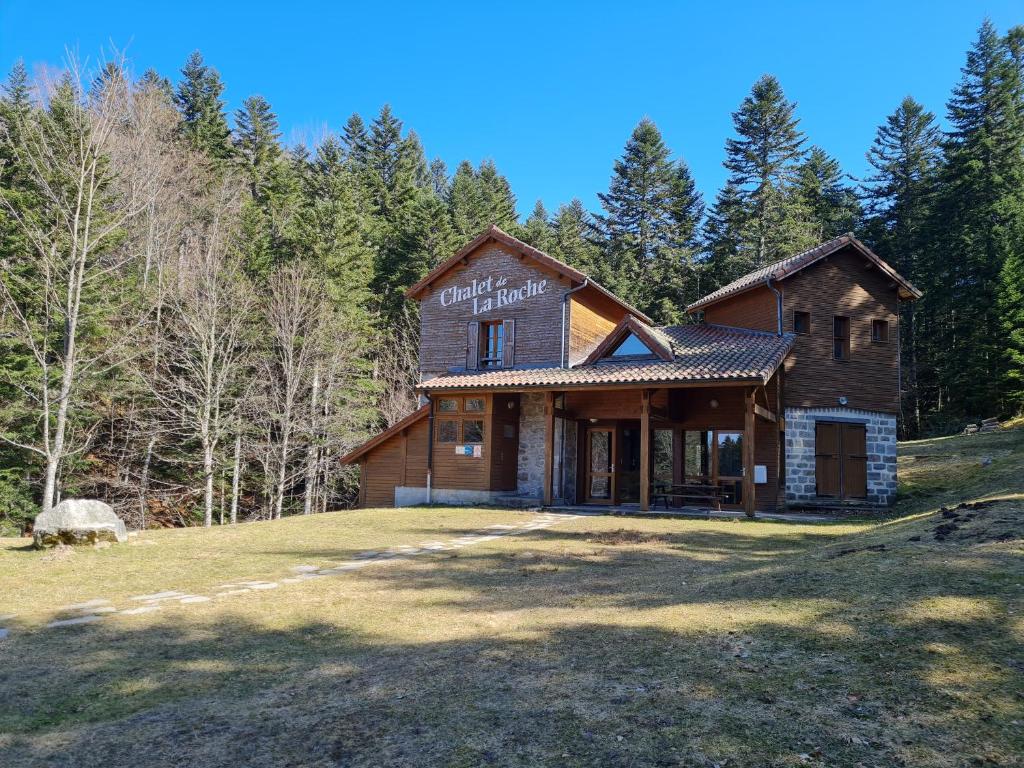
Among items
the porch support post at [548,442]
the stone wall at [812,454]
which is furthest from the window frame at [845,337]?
the porch support post at [548,442]

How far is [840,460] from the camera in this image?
18141 mm

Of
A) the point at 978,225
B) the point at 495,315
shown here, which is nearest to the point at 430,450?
the point at 495,315

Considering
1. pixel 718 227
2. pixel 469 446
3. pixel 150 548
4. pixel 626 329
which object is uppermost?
pixel 718 227

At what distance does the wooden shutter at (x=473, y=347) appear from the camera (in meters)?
20.8

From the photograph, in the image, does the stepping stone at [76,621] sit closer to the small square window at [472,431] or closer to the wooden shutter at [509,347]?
the small square window at [472,431]

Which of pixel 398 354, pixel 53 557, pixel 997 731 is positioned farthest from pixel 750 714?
pixel 398 354

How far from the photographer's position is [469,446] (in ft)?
62.1

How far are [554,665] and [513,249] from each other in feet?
57.0

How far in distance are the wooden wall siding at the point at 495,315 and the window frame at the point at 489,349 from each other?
0.97 ft

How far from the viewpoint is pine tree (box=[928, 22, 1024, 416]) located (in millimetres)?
29812

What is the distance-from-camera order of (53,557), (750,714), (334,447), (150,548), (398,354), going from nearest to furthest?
(750,714), (53,557), (150,548), (334,447), (398,354)

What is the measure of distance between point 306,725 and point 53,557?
24.7 ft

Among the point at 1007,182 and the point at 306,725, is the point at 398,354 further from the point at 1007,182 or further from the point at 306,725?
the point at 1007,182

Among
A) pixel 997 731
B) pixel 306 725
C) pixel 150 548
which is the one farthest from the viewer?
pixel 150 548
